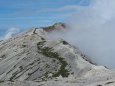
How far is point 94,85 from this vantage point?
68.3 m

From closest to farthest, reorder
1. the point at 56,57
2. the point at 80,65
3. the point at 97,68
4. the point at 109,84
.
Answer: the point at 109,84 < the point at 97,68 < the point at 80,65 < the point at 56,57

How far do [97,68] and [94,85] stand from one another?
162 ft

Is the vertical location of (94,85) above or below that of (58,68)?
below

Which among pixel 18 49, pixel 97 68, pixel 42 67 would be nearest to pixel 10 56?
pixel 18 49

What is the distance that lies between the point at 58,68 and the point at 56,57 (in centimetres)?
1393

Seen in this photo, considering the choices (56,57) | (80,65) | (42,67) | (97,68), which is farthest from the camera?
(56,57)

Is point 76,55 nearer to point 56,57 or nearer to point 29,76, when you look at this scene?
point 56,57

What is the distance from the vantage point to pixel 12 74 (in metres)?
139

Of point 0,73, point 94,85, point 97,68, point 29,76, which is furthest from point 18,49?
point 94,85

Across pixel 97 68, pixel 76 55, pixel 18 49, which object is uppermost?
pixel 18 49

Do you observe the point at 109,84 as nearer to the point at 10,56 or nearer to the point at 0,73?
the point at 0,73

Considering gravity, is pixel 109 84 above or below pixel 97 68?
below

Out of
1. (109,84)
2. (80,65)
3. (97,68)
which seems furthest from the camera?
(80,65)

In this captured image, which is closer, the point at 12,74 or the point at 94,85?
the point at 94,85
